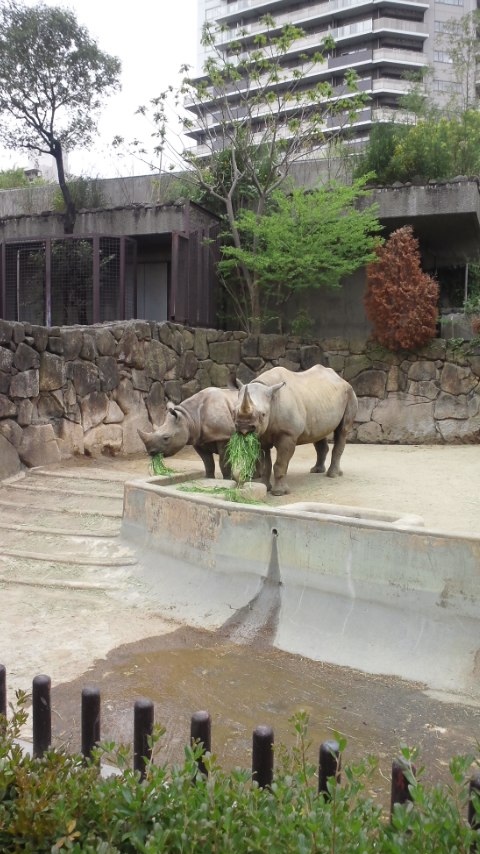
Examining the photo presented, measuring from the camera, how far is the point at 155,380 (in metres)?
12.5

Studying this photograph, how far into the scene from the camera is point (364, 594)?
485cm

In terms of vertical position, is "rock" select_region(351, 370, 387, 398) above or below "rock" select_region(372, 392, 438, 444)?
above

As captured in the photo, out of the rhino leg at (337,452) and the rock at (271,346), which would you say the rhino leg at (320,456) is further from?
the rock at (271,346)

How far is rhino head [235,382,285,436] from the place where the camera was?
686cm

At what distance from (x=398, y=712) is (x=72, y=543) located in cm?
380

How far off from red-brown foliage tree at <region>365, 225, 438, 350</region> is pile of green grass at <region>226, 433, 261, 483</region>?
7721mm

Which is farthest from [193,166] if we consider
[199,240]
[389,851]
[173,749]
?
[389,851]

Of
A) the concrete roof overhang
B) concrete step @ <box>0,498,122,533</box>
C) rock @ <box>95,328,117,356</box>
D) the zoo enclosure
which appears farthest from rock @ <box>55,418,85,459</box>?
the concrete roof overhang

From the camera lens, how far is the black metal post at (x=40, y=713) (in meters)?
2.73

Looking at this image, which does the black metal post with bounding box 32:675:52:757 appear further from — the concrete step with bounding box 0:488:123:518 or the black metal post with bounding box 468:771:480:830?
the concrete step with bounding box 0:488:123:518

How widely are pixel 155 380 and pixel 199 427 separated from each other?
471cm

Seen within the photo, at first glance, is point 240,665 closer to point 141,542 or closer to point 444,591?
point 444,591

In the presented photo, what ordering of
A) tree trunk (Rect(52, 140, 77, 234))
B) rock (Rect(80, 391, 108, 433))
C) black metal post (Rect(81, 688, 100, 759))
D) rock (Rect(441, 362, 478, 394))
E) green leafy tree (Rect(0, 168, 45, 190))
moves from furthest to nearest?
1. green leafy tree (Rect(0, 168, 45, 190))
2. tree trunk (Rect(52, 140, 77, 234))
3. rock (Rect(441, 362, 478, 394))
4. rock (Rect(80, 391, 108, 433))
5. black metal post (Rect(81, 688, 100, 759))

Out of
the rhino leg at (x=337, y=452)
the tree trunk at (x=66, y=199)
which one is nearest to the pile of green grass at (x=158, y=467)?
the rhino leg at (x=337, y=452)
